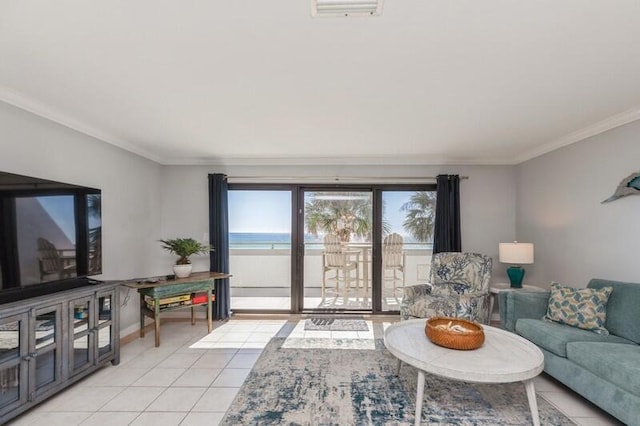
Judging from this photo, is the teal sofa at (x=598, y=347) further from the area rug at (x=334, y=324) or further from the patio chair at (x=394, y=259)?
the area rug at (x=334, y=324)

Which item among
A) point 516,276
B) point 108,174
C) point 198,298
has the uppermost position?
point 108,174

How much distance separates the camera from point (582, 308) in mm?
2795

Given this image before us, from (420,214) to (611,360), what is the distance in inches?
113

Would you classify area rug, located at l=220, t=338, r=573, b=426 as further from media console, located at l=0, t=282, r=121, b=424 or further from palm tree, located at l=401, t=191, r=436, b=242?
palm tree, located at l=401, t=191, r=436, b=242

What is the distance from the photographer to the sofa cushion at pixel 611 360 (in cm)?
202

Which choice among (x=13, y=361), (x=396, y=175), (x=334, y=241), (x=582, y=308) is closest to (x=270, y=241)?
(x=334, y=241)

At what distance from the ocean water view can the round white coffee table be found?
224cm

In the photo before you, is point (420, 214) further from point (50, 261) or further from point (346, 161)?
point (50, 261)

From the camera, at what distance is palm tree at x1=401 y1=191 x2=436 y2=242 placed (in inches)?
189

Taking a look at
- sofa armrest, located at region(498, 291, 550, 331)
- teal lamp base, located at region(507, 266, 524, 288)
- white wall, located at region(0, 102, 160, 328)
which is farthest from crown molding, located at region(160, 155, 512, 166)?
sofa armrest, located at region(498, 291, 550, 331)

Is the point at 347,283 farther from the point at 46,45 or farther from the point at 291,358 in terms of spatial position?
the point at 46,45

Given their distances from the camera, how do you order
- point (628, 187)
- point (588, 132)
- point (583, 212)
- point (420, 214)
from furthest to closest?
point (420, 214) → point (583, 212) → point (588, 132) → point (628, 187)

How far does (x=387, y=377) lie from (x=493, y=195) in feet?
10.7

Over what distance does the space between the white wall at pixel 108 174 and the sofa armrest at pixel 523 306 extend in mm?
4448
